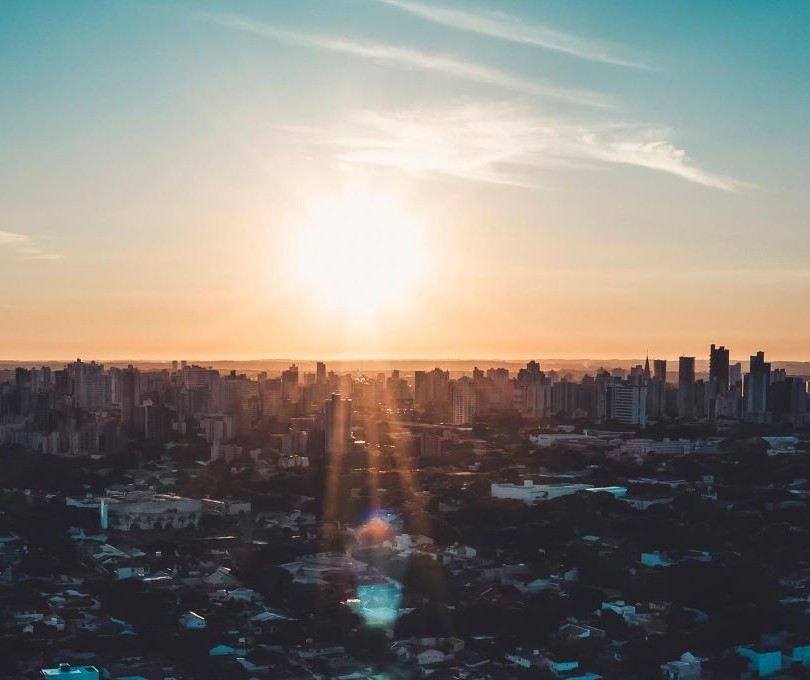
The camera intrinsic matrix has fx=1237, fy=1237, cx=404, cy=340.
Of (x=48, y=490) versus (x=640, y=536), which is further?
(x=48, y=490)

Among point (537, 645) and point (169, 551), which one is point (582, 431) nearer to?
point (169, 551)

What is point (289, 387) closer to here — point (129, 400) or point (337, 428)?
point (129, 400)

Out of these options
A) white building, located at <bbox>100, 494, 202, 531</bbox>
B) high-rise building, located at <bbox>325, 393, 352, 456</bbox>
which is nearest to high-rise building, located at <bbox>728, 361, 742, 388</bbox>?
high-rise building, located at <bbox>325, 393, 352, 456</bbox>

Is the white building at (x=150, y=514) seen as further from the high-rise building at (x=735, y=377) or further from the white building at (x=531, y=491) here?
the high-rise building at (x=735, y=377)

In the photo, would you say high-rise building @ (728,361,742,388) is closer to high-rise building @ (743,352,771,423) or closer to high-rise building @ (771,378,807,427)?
high-rise building @ (743,352,771,423)

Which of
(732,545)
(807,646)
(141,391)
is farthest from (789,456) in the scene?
(141,391)

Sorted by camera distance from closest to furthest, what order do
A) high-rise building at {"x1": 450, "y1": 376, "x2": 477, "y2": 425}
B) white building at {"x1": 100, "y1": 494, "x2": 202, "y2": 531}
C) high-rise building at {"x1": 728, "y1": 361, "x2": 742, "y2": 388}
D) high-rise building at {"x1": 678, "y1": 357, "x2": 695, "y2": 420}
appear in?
white building at {"x1": 100, "y1": 494, "x2": 202, "y2": 531} < high-rise building at {"x1": 678, "y1": 357, "x2": 695, "y2": 420} < high-rise building at {"x1": 450, "y1": 376, "x2": 477, "y2": 425} < high-rise building at {"x1": 728, "y1": 361, "x2": 742, "y2": 388}
